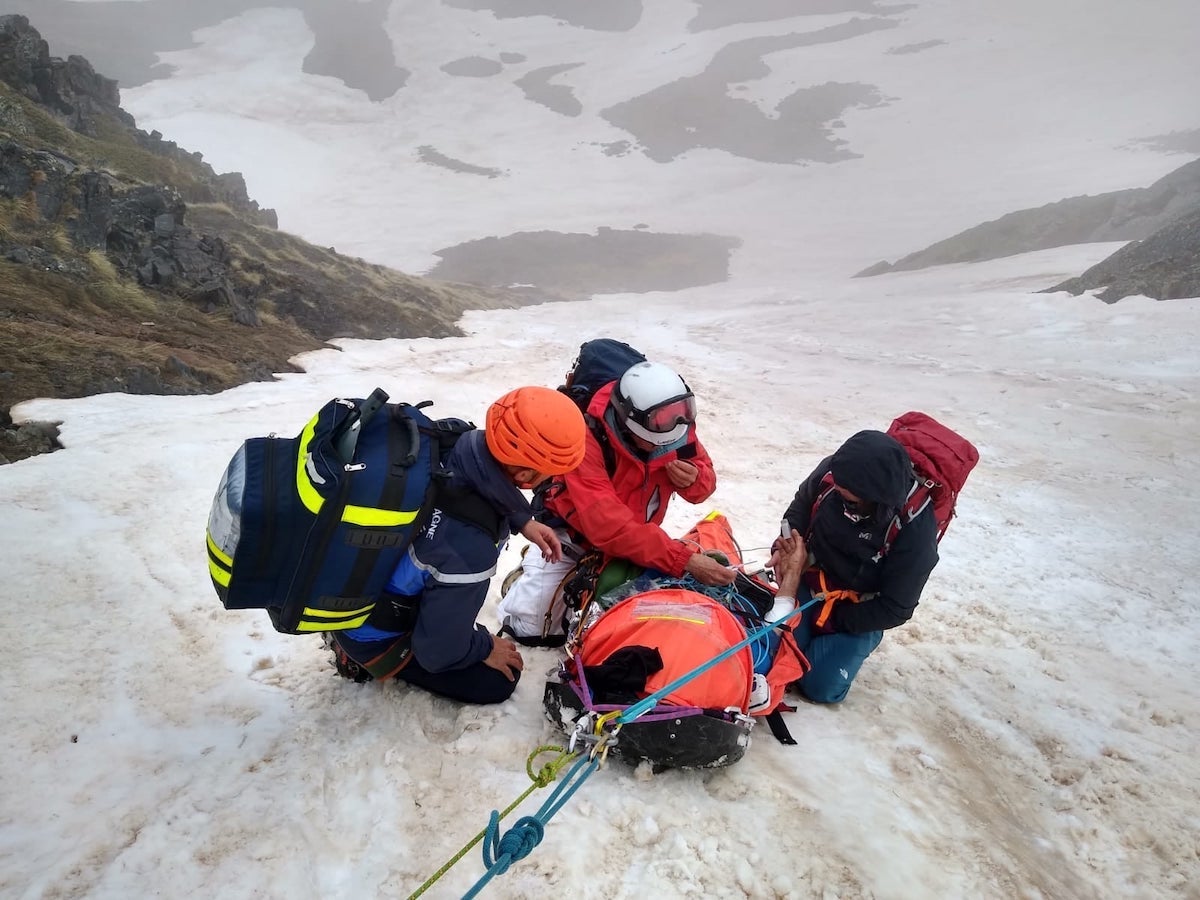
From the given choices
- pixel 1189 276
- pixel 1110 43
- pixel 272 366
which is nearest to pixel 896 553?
pixel 272 366

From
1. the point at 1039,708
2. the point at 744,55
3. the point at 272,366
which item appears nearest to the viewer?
the point at 1039,708

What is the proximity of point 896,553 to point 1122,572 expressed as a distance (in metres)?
3.54

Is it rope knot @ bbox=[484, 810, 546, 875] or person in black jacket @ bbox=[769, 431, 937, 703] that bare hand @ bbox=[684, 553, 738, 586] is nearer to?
person in black jacket @ bbox=[769, 431, 937, 703]

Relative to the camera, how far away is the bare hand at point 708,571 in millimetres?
3285

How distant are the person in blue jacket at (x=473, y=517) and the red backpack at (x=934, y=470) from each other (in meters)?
1.85

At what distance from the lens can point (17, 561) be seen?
365 centimetres

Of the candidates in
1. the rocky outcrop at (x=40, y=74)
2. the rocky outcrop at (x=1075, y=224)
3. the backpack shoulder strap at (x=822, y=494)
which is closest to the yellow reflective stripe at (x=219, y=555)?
the backpack shoulder strap at (x=822, y=494)

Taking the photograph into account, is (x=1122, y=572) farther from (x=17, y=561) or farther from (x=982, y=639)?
(x=17, y=561)

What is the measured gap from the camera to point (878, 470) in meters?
2.96

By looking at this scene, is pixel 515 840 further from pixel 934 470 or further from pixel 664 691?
pixel 934 470

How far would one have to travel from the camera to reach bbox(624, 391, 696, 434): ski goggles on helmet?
3201mm

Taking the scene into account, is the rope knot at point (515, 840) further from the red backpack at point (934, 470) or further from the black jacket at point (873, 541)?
the red backpack at point (934, 470)

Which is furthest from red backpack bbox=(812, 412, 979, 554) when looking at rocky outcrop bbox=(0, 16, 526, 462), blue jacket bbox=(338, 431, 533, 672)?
rocky outcrop bbox=(0, 16, 526, 462)

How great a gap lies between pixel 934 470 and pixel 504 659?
7.86 ft
